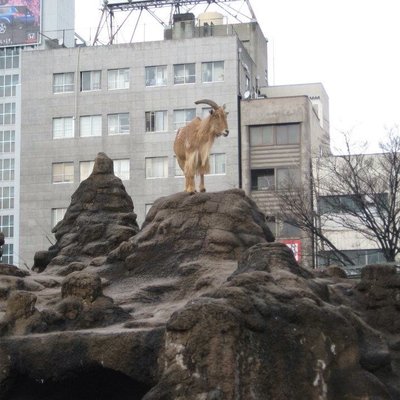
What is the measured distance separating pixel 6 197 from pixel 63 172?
2167 cm

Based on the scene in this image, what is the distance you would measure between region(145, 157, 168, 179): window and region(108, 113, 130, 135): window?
8.40 feet

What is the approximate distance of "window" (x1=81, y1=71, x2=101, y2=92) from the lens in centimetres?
6288

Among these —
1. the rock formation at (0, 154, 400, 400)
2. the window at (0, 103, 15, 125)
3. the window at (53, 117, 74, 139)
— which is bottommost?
the rock formation at (0, 154, 400, 400)

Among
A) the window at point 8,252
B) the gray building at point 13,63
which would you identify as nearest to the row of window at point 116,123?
the window at point 8,252

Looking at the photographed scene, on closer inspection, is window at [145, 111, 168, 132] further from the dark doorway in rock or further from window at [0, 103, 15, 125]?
the dark doorway in rock

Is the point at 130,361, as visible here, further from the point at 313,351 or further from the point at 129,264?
the point at 129,264

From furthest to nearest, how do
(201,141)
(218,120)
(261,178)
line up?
(261,178) < (201,141) < (218,120)

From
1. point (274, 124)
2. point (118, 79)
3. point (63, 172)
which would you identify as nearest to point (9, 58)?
point (118, 79)

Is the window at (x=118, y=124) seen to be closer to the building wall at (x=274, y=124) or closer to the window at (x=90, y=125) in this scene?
the window at (x=90, y=125)

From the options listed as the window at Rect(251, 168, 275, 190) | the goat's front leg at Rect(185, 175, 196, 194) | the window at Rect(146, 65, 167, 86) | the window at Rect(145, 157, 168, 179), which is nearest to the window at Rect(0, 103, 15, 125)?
the window at Rect(146, 65, 167, 86)

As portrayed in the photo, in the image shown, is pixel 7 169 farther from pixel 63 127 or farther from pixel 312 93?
pixel 312 93

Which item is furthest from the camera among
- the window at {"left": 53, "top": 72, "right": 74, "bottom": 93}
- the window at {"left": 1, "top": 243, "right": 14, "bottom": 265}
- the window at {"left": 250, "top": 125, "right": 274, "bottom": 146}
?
the window at {"left": 1, "top": 243, "right": 14, "bottom": 265}

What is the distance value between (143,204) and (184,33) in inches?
475

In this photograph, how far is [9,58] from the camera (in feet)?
292
